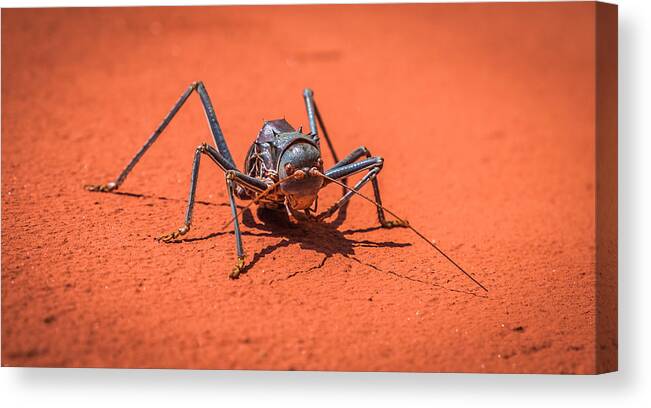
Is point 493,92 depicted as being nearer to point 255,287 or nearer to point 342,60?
point 342,60

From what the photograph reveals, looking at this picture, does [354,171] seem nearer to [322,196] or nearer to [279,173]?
[279,173]

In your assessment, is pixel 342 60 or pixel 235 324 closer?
pixel 235 324

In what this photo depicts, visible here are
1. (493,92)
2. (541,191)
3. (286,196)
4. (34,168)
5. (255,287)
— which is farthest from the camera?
(493,92)

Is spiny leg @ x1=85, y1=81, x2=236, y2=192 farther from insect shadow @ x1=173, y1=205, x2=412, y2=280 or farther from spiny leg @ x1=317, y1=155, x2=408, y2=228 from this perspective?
spiny leg @ x1=317, y1=155, x2=408, y2=228

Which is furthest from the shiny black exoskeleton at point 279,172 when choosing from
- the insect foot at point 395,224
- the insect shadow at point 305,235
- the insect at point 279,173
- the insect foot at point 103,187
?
the insect foot at point 103,187

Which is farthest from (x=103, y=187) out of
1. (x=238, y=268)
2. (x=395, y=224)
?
(x=395, y=224)

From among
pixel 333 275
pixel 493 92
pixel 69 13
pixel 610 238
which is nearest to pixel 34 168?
pixel 333 275
